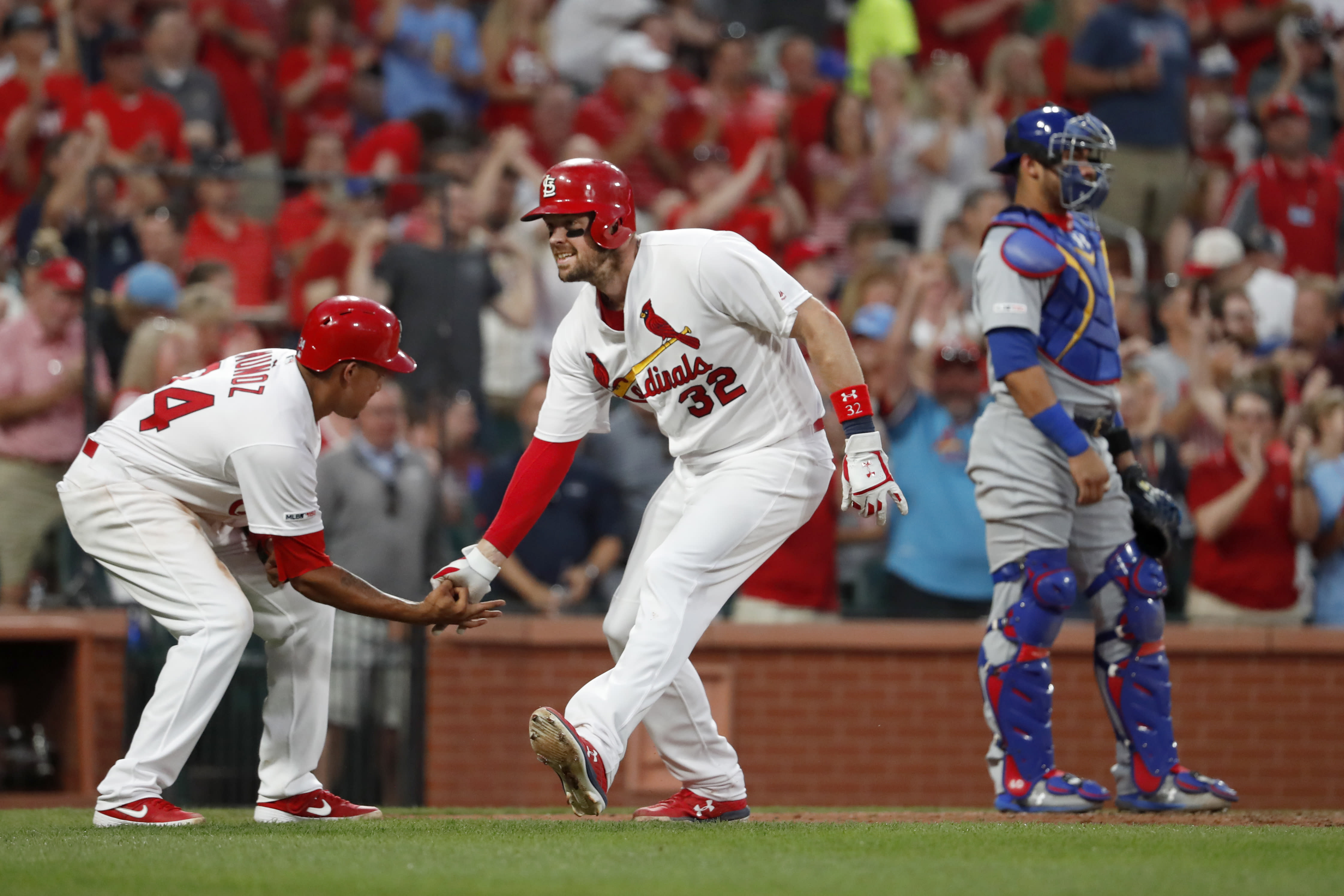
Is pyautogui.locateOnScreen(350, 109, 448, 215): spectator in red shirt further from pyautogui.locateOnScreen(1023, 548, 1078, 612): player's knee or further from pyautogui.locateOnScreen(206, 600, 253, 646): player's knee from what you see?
pyautogui.locateOnScreen(1023, 548, 1078, 612): player's knee

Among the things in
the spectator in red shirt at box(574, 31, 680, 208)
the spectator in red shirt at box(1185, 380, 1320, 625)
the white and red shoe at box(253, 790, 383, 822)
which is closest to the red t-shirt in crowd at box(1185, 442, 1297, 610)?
the spectator in red shirt at box(1185, 380, 1320, 625)

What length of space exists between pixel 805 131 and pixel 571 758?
881 centimetres

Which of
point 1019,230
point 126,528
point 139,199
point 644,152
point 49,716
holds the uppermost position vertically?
point 644,152

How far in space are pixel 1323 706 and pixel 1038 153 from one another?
425 centimetres

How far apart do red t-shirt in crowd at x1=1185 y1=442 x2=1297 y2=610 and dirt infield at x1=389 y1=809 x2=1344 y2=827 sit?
244cm

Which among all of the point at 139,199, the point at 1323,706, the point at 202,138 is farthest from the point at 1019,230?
the point at 202,138

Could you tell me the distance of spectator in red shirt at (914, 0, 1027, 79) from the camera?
47.3 ft

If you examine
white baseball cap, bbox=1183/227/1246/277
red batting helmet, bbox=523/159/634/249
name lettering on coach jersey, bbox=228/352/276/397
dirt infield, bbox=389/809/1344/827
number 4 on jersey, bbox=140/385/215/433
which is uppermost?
white baseball cap, bbox=1183/227/1246/277

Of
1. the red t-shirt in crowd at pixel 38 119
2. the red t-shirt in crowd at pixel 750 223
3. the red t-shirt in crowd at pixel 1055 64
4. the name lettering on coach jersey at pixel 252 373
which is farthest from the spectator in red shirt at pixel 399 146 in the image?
the name lettering on coach jersey at pixel 252 373

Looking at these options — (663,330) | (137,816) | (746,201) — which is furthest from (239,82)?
(137,816)

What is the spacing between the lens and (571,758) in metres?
5.10

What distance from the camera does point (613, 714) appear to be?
5273mm

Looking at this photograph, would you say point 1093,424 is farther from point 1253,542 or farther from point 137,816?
point 137,816

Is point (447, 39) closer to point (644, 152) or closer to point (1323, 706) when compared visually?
point (644, 152)
